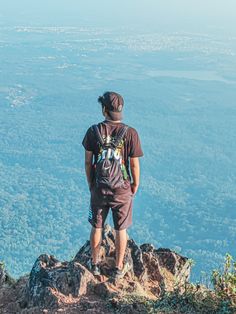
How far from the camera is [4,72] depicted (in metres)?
190

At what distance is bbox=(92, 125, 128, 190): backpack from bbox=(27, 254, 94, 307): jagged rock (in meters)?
1.05

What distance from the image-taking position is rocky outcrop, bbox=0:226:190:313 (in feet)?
20.4

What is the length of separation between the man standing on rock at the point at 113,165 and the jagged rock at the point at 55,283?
476 mm

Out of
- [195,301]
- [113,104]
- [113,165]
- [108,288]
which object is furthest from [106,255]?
[113,104]

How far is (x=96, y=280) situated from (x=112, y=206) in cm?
87

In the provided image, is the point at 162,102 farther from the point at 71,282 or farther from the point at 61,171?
the point at 71,282

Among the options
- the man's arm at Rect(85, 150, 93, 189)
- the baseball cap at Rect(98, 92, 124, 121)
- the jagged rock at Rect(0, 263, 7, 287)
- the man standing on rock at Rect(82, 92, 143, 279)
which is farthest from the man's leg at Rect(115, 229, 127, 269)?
the jagged rock at Rect(0, 263, 7, 287)

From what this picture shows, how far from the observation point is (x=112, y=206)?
6.60 meters

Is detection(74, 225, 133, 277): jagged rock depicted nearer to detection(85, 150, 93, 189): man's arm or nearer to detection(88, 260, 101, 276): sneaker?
detection(88, 260, 101, 276): sneaker

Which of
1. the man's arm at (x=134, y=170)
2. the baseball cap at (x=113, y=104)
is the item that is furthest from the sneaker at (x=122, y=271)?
the baseball cap at (x=113, y=104)

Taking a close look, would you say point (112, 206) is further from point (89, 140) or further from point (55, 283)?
point (55, 283)

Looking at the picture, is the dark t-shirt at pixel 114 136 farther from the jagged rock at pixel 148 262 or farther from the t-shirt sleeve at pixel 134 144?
the jagged rock at pixel 148 262

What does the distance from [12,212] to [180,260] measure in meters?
62.0

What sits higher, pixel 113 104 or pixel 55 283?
pixel 113 104
